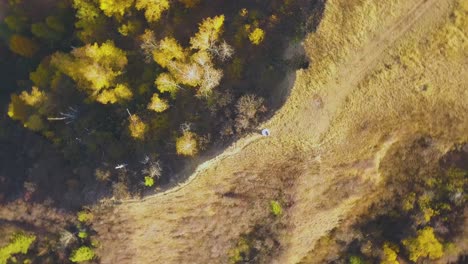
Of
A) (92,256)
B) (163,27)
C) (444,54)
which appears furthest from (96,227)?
(444,54)

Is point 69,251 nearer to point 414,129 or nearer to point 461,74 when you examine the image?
point 414,129

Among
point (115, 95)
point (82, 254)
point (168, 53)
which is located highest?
point (115, 95)

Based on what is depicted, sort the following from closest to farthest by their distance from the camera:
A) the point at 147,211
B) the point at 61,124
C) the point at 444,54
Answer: the point at 444,54 → the point at 147,211 → the point at 61,124

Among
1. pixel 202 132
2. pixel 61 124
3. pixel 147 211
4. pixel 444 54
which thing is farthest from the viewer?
pixel 61 124

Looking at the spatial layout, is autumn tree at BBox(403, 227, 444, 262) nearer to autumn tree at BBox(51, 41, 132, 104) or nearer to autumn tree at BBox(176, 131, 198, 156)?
autumn tree at BBox(176, 131, 198, 156)

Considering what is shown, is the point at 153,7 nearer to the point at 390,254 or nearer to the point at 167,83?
the point at 167,83

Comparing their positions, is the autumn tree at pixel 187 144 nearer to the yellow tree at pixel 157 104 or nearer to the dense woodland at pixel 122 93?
the dense woodland at pixel 122 93

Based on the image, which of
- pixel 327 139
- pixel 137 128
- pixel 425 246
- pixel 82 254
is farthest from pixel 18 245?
pixel 425 246
